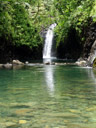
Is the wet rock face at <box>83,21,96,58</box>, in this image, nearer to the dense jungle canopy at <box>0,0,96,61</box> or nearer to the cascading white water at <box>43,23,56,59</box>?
the dense jungle canopy at <box>0,0,96,61</box>

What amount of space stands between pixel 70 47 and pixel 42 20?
5669 mm

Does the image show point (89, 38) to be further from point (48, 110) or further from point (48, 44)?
point (48, 110)

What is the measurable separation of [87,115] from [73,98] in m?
1.41

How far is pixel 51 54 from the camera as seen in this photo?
44.3 meters

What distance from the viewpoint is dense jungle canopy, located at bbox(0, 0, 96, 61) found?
2031 cm

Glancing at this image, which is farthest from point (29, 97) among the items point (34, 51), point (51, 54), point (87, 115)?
point (51, 54)

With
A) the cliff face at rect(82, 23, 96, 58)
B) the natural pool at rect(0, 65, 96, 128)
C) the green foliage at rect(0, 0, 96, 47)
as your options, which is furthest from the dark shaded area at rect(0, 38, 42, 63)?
the natural pool at rect(0, 65, 96, 128)

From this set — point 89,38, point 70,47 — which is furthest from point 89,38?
point 70,47

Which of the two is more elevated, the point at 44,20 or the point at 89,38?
the point at 44,20

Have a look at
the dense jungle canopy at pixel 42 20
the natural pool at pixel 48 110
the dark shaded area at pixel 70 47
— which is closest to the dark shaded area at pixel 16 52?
the dense jungle canopy at pixel 42 20

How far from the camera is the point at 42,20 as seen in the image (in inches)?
1335

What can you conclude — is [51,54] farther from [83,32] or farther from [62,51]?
[83,32]

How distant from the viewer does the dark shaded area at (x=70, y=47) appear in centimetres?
3397

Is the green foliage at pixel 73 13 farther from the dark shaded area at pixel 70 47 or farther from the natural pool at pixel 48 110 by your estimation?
the natural pool at pixel 48 110
